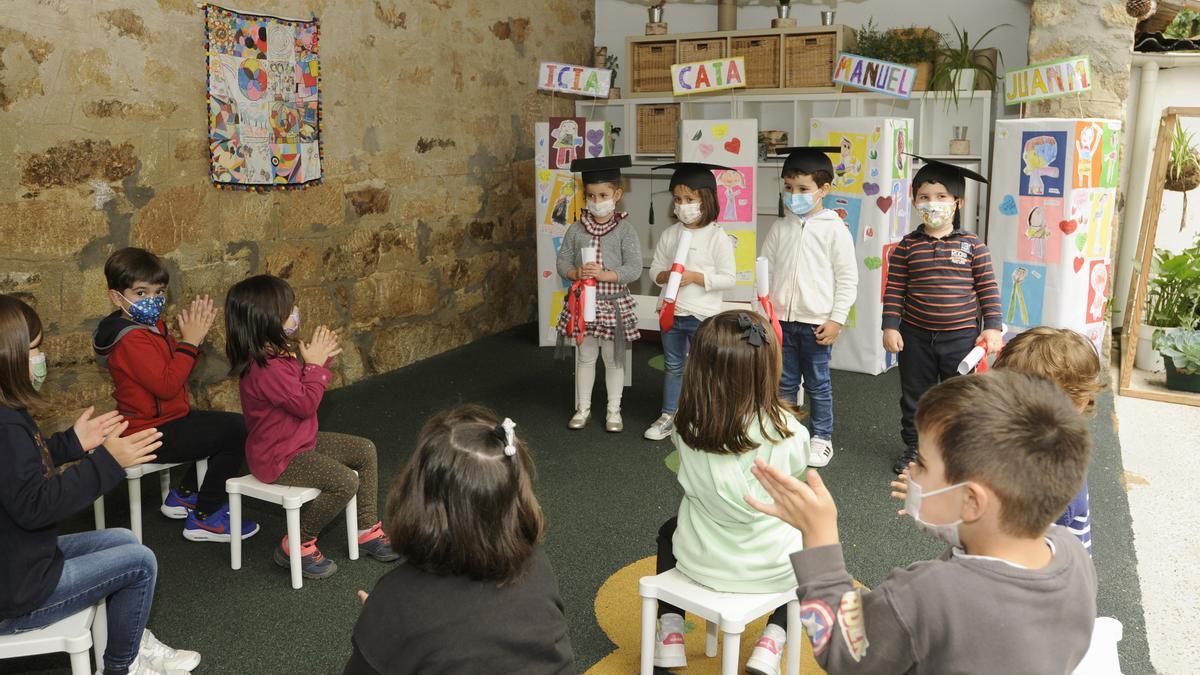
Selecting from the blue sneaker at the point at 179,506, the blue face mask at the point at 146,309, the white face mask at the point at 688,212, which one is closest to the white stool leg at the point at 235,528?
the blue sneaker at the point at 179,506

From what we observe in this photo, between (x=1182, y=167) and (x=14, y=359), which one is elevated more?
(x=1182, y=167)

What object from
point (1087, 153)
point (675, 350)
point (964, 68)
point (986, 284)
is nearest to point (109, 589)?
point (675, 350)

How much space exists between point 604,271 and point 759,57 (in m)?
2.87

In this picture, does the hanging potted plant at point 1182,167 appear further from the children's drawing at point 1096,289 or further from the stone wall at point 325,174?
the stone wall at point 325,174

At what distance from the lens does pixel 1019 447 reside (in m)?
1.40

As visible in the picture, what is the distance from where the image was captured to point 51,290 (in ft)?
13.1

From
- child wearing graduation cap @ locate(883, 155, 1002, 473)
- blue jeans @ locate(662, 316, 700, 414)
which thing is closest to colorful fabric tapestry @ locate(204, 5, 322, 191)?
blue jeans @ locate(662, 316, 700, 414)

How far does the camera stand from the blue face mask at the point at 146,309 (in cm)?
331

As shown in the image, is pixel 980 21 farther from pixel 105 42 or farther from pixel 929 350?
pixel 105 42

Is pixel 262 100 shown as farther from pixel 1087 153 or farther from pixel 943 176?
pixel 1087 153

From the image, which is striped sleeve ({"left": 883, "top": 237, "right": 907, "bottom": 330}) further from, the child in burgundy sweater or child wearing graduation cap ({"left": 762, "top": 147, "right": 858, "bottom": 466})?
the child in burgundy sweater

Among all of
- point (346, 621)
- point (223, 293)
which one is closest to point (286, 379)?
point (346, 621)

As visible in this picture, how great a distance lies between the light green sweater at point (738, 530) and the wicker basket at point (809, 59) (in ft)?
15.1

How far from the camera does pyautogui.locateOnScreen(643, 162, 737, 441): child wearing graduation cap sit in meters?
4.34
